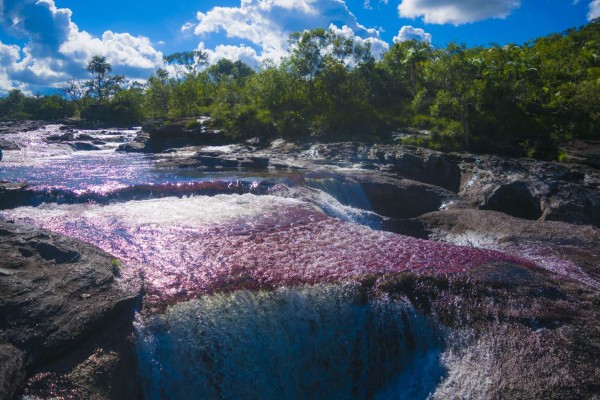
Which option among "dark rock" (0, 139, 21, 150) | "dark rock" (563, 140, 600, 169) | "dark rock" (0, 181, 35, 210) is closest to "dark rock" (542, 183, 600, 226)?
"dark rock" (563, 140, 600, 169)

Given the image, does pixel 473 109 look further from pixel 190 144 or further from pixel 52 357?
pixel 52 357

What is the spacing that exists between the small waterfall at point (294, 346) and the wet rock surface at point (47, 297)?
793 millimetres

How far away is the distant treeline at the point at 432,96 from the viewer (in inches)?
957

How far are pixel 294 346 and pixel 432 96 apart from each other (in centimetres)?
2691

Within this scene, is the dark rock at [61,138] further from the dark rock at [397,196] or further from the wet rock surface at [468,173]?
the dark rock at [397,196]

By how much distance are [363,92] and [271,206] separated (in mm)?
24376

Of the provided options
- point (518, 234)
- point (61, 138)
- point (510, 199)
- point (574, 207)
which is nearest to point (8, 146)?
point (61, 138)

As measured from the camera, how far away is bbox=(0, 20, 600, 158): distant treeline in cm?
2430

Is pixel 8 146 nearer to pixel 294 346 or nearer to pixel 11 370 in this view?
pixel 11 370

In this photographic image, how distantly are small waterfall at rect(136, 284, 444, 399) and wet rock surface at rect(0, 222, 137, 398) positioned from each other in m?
0.79

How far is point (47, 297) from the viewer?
5.93 m

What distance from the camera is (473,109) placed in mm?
25891

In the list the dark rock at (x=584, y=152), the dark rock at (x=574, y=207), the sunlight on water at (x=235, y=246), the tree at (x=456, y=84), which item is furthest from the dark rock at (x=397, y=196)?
the tree at (x=456, y=84)

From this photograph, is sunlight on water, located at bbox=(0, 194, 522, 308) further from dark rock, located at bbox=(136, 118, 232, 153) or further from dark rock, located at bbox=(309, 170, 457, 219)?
dark rock, located at bbox=(136, 118, 232, 153)
